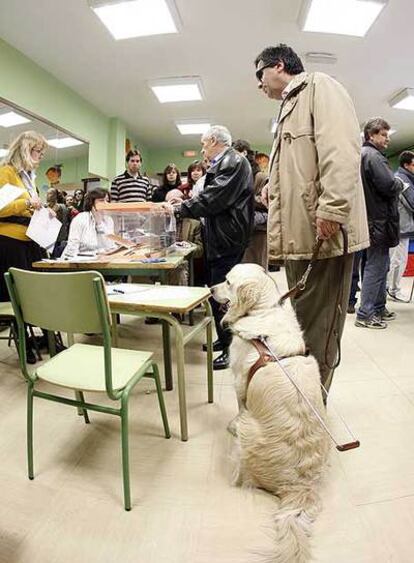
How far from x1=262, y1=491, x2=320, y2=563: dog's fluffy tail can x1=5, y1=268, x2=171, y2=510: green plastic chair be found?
20.1 inches

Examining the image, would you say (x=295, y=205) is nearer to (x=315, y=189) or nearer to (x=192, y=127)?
(x=315, y=189)

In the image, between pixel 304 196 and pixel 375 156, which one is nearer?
pixel 304 196

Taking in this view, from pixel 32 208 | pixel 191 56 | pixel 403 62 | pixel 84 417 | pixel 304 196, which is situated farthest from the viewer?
pixel 403 62

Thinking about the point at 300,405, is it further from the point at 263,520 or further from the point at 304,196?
the point at 304,196

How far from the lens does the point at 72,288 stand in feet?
3.58

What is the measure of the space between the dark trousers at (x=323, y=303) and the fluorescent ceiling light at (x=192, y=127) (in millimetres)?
5961

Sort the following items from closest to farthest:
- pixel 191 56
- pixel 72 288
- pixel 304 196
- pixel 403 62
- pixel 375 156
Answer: pixel 72 288
pixel 304 196
pixel 375 156
pixel 191 56
pixel 403 62

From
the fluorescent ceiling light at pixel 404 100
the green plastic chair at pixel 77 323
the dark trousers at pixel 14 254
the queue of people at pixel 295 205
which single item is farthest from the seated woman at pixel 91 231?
the fluorescent ceiling light at pixel 404 100

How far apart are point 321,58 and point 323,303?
3899 mm

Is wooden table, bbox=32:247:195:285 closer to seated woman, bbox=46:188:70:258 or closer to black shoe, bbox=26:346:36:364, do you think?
black shoe, bbox=26:346:36:364

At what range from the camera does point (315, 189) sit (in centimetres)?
138

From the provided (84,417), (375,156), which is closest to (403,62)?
(375,156)

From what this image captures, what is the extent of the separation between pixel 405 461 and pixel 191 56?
174 inches

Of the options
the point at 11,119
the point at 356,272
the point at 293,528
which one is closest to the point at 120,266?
the point at 293,528
